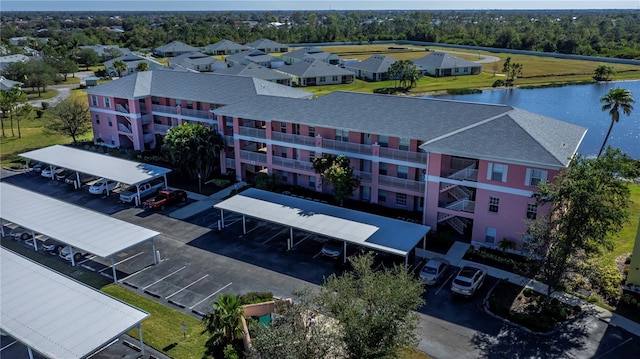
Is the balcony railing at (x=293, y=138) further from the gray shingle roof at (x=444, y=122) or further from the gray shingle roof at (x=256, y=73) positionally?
the gray shingle roof at (x=256, y=73)

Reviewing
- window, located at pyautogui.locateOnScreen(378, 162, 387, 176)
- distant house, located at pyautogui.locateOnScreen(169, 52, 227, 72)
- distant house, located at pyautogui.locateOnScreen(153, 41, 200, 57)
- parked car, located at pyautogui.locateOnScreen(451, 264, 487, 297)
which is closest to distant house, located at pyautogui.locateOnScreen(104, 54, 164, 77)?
distant house, located at pyautogui.locateOnScreen(169, 52, 227, 72)

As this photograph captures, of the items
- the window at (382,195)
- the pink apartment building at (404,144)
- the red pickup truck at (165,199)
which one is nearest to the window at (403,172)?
the pink apartment building at (404,144)

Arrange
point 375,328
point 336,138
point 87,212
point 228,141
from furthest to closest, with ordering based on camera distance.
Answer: point 228,141 < point 336,138 < point 87,212 < point 375,328

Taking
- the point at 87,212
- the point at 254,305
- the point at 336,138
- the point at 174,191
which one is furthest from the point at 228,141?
the point at 254,305

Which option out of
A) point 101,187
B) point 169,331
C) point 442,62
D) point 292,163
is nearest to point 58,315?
point 169,331

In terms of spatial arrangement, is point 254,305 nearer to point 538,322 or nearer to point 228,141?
point 538,322

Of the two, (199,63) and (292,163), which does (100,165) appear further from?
(199,63)

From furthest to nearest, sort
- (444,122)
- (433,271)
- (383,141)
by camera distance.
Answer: (383,141) < (444,122) < (433,271)
